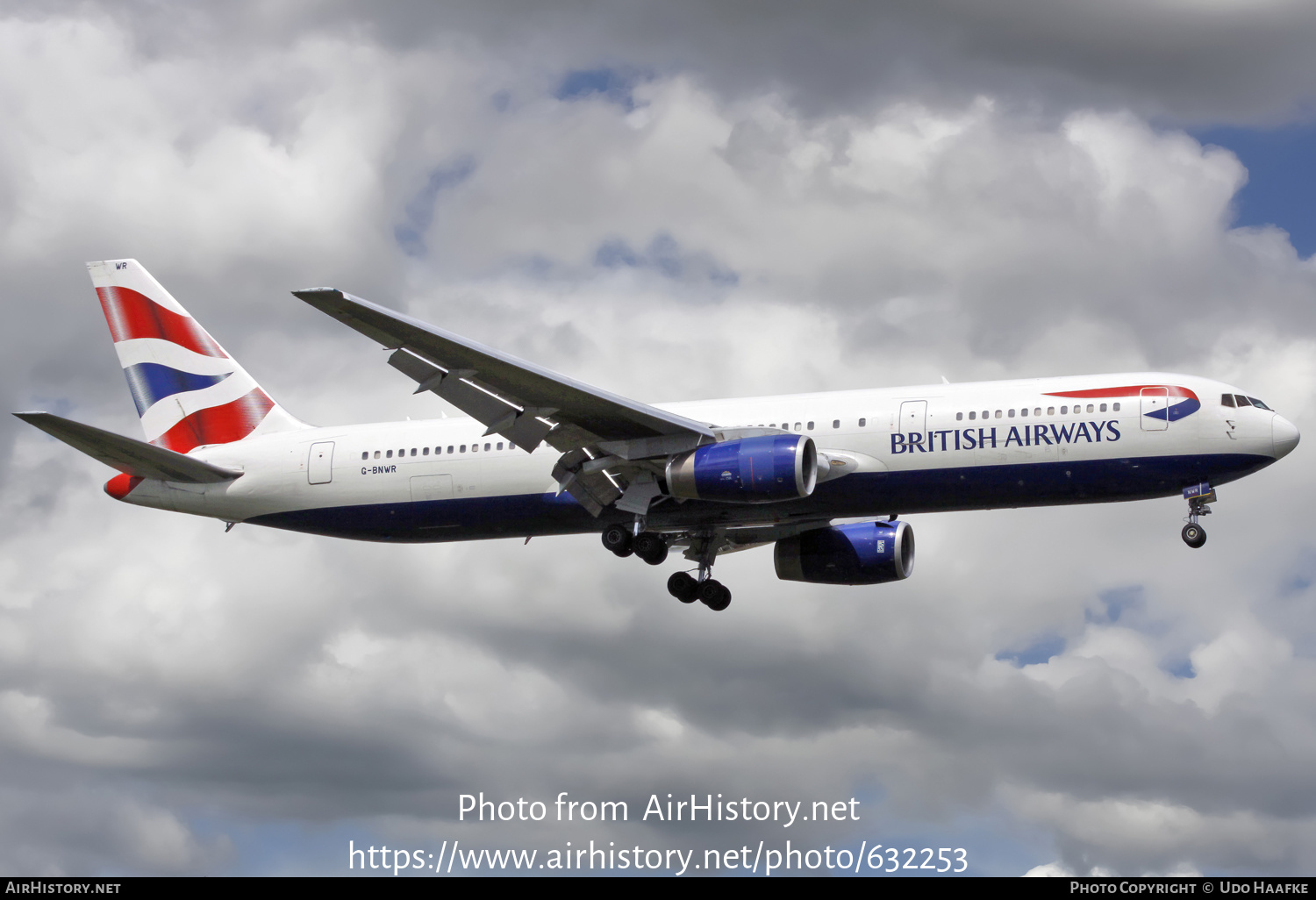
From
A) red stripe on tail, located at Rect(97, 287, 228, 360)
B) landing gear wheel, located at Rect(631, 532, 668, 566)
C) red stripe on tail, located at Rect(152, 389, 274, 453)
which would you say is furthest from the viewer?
red stripe on tail, located at Rect(97, 287, 228, 360)

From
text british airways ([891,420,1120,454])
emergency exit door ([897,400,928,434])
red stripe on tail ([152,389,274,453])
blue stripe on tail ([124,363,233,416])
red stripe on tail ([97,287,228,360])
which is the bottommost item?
text british airways ([891,420,1120,454])

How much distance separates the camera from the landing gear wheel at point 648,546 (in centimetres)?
3944

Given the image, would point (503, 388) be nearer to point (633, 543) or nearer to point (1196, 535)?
point (633, 543)

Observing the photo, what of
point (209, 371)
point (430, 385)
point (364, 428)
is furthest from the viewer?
point (209, 371)

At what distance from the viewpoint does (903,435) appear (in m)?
36.5

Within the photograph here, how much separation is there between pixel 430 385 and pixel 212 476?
11.8 m

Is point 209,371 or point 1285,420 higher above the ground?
point 209,371

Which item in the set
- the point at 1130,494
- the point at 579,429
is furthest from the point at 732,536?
the point at 1130,494

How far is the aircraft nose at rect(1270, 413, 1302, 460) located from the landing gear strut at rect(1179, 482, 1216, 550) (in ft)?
5.91

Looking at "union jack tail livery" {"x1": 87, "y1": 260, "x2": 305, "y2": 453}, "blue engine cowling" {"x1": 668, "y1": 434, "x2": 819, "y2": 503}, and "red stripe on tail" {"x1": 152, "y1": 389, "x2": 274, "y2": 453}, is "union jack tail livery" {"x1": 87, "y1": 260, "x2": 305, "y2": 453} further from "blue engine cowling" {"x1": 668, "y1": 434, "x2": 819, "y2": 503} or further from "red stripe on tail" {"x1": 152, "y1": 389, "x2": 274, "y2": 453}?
"blue engine cowling" {"x1": 668, "y1": 434, "x2": 819, "y2": 503}

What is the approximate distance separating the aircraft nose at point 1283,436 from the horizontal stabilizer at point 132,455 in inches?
1110

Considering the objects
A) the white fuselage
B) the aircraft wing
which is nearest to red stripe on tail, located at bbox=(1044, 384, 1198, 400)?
the white fuselage

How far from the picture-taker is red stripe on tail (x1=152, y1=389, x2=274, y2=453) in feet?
148

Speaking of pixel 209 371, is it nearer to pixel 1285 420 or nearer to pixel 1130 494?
pixel 1130 494
